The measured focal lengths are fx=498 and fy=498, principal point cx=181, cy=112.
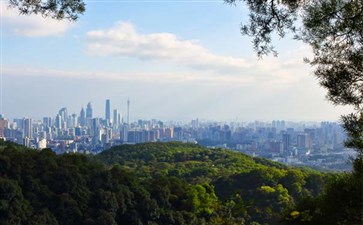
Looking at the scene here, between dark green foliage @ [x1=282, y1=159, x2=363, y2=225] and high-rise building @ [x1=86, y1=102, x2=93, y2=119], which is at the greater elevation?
high-rise building @ [x1=86, y1=102, x2=93, y2=119]

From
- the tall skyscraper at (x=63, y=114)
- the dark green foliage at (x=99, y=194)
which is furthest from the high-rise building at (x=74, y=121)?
the dark green foliage at (x=99, y=194)

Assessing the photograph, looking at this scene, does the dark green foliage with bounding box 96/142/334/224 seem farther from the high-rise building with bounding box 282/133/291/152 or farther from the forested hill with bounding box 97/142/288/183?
the high-rise building with bounding box 282/133/291/152

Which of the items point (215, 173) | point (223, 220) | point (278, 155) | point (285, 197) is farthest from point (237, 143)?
point (223, 220)

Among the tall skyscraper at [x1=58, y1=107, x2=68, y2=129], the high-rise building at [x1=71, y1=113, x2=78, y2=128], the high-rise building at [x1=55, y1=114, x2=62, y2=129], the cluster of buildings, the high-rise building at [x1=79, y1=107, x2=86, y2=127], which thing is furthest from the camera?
the high-rise building at [x1=79, y1=107, x2=86, y2=127]

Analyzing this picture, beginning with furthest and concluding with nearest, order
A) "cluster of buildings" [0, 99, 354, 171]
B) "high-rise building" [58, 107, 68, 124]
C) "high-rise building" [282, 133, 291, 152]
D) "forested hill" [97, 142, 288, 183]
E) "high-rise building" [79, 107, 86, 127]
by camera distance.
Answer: "high-rise building" [58, 107, 68, 124] → "high-rise building" [79, 107, 86, 127] → "high-rise building" [282, 133, 291, 152] → "cluster of buildings" [0, 99, 354, 171] → "forested hill" [97, 142, 288, 183]

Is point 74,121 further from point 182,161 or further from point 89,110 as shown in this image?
point 182,161

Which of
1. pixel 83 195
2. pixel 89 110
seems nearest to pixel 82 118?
pixel 89 110

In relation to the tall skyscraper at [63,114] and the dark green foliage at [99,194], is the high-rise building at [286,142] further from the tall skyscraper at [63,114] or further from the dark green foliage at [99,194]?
the tall skyscraper at [63,114]

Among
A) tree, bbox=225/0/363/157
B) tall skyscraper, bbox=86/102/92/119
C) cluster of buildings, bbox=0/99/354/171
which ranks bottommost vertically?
cluster of buildings, bbox=0/99/354/171

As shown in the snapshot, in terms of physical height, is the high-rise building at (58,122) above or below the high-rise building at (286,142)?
above

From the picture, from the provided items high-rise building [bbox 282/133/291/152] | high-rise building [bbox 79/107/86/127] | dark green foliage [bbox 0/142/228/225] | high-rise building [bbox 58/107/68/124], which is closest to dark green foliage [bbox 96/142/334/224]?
dark green foliage [bbox 0/142/228/225]

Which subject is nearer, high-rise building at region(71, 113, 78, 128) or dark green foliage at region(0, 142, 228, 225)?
dark green foliage at region(0, 142, 228, 225)

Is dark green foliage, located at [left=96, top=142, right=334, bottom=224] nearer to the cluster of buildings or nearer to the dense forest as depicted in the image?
the dense forest
